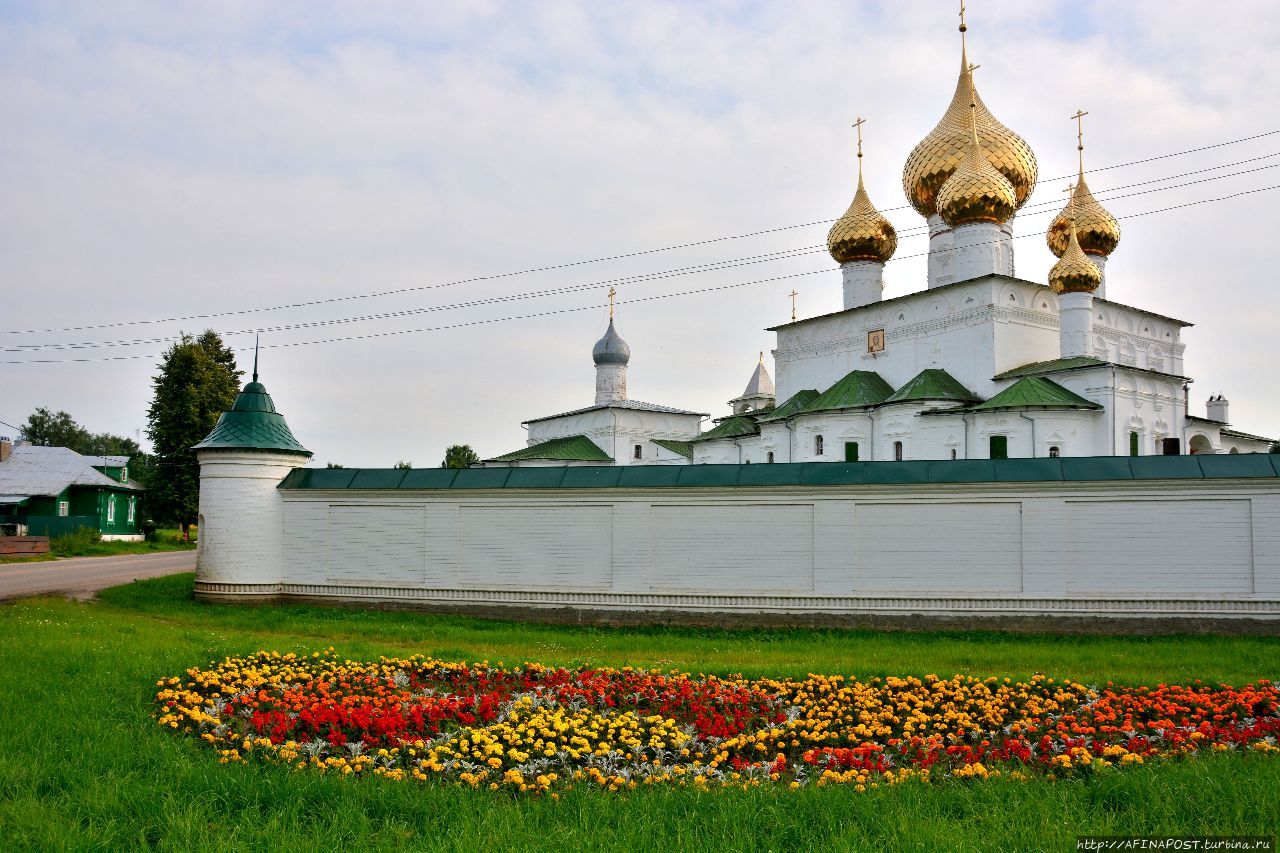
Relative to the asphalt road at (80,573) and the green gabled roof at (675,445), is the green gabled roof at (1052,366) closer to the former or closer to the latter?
the green gabled roof at (675,445)

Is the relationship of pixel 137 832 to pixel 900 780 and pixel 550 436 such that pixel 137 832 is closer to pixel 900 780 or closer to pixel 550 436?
pixel 900 780

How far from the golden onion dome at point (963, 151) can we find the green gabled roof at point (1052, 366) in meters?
6.53

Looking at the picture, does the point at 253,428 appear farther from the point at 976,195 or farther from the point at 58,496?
the point at 58,496

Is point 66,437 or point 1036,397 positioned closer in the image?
point 1036,397

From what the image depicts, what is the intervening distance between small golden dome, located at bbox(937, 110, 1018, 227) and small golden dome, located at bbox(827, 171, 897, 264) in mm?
3904

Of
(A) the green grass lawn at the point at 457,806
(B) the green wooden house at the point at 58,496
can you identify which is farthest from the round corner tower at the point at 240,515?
(B) the green wooden house at the point at 58,496

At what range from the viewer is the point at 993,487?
1410cm

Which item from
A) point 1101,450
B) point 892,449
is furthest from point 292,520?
point 1101,450

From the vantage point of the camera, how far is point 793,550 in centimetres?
1463

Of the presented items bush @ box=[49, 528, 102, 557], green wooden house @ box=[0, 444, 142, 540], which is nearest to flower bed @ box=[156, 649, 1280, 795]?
bush @ box=[49, 528, 102, 557]

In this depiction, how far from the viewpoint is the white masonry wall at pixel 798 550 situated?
13547mm

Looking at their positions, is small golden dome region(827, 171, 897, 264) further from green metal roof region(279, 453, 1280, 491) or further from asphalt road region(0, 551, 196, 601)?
asphalt road region(0, 551, 196, 601)

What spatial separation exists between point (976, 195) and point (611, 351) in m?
18.3

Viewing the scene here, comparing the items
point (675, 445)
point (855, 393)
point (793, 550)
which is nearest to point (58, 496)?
point (675, 445)
